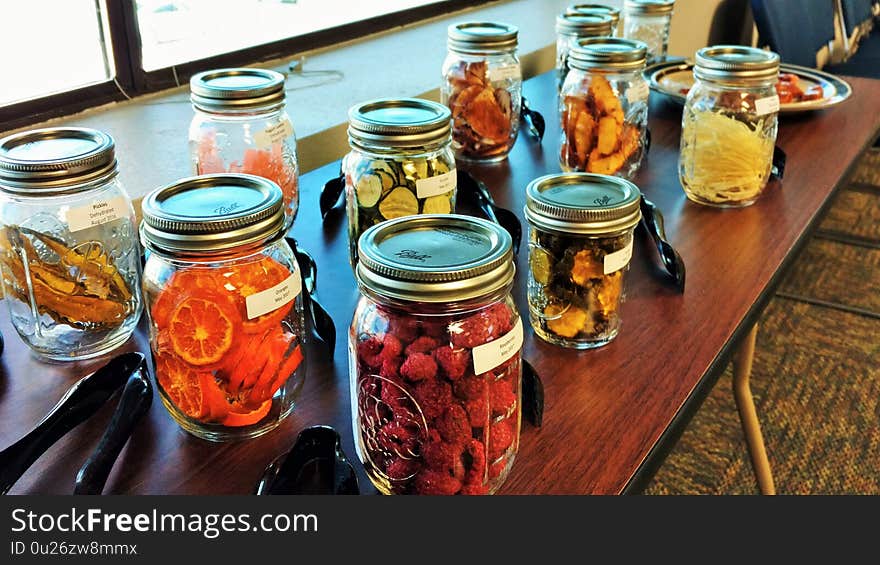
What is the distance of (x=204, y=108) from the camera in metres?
0.92

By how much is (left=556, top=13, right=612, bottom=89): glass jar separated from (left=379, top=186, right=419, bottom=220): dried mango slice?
767 millimetres

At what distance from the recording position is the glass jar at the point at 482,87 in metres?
1.24

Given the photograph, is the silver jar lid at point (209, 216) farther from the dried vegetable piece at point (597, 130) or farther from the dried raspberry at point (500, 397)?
the dried vegetable piece at point (597, 130)

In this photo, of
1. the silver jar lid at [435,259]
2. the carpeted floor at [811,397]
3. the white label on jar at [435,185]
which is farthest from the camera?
the carpeted floor at [811,397]

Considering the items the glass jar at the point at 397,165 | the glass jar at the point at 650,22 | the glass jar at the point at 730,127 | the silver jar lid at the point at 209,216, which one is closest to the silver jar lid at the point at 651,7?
the glass jar at the point at 650,22

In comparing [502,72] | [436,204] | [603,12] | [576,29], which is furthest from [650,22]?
[436,204]

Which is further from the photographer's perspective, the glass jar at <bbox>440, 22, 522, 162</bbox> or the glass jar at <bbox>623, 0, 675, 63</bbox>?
the glass jar at <bbox>623, 0, 675, 63</bbox>

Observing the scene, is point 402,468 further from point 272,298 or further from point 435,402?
point 272,298

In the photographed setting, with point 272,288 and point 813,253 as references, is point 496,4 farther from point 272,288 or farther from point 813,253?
point 272,288

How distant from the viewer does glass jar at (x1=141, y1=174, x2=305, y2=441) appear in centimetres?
64

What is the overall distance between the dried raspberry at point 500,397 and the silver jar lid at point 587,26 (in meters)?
1.10

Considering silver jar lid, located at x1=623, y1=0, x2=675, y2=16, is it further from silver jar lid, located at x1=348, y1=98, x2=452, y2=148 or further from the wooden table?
silver jar lid, located at x1=348, y1=98, x2=452, y2=148

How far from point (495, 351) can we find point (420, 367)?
0.19 ft

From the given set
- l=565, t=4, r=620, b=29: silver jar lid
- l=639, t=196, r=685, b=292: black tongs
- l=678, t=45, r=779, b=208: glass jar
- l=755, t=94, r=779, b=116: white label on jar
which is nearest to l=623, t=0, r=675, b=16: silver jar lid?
l=565, t=4, r=620, b=29: silver jar lid
